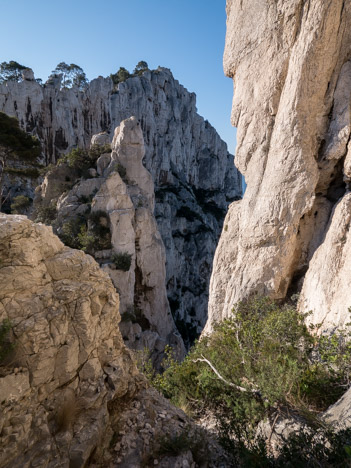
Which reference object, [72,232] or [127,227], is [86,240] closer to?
[72,232]

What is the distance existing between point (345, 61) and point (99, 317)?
1142cm

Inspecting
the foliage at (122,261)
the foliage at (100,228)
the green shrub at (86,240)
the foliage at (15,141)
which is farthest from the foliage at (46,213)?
the foliage at (122,261)

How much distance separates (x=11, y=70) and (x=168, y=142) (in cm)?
3098

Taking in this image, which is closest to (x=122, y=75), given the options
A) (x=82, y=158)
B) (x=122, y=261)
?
(x=82, y=158)

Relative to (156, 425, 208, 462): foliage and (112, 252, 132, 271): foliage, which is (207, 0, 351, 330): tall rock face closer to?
(156, 425, 208, 462): foliage

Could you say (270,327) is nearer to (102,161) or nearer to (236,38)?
(236,38)

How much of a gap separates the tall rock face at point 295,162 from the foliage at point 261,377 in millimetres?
1429

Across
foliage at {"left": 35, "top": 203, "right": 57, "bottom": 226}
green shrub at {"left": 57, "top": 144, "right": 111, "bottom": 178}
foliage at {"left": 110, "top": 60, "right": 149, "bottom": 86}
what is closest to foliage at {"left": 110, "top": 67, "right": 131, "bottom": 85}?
foliage at {"left": 110, "top": 60, "right": 149, "bottom": 86}

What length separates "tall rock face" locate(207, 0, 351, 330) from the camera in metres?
8.89

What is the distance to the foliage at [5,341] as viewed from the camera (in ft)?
13.0

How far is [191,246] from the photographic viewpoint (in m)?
48.2

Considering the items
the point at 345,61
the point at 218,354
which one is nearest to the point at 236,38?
the point at 345,61

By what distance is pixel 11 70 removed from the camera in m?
48.5

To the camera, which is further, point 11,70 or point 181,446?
point 11,70
